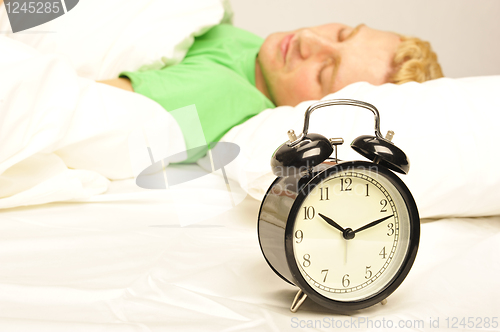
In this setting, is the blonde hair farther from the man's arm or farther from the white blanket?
the man's arm

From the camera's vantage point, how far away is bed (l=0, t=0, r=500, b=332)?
1.78 ft

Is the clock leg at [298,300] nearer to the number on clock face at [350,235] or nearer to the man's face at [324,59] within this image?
the number on clock face at [350,235]

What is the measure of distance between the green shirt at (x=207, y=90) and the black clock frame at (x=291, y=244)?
848 mm

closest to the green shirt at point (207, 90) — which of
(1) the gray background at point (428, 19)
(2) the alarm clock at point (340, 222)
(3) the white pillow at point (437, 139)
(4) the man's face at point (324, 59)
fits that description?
(4) the man's face at point (324, 59)

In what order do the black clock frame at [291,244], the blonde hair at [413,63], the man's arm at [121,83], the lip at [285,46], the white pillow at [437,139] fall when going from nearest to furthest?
1. the black clock frame at [291,244]
2. the white pillow at [437,139]
3. the man's arm at [121,83]
4. the blonde hair at [413,63]
5. the lip at [285,46]

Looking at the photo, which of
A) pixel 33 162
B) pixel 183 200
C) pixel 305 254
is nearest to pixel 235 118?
pixel 183 200

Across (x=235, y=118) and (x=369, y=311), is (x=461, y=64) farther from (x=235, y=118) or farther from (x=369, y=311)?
(x=369, y=311)

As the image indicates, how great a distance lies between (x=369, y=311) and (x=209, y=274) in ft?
0.80

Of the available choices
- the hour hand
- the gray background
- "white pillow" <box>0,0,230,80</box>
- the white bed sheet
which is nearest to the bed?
the white bed sheet

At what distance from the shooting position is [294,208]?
52cm

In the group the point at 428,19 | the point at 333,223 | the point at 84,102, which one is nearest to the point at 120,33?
the point at 84,102

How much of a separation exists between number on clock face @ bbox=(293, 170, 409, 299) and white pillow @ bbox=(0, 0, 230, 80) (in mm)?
1185

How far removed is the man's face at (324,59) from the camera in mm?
1526

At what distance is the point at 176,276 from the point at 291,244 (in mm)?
220
